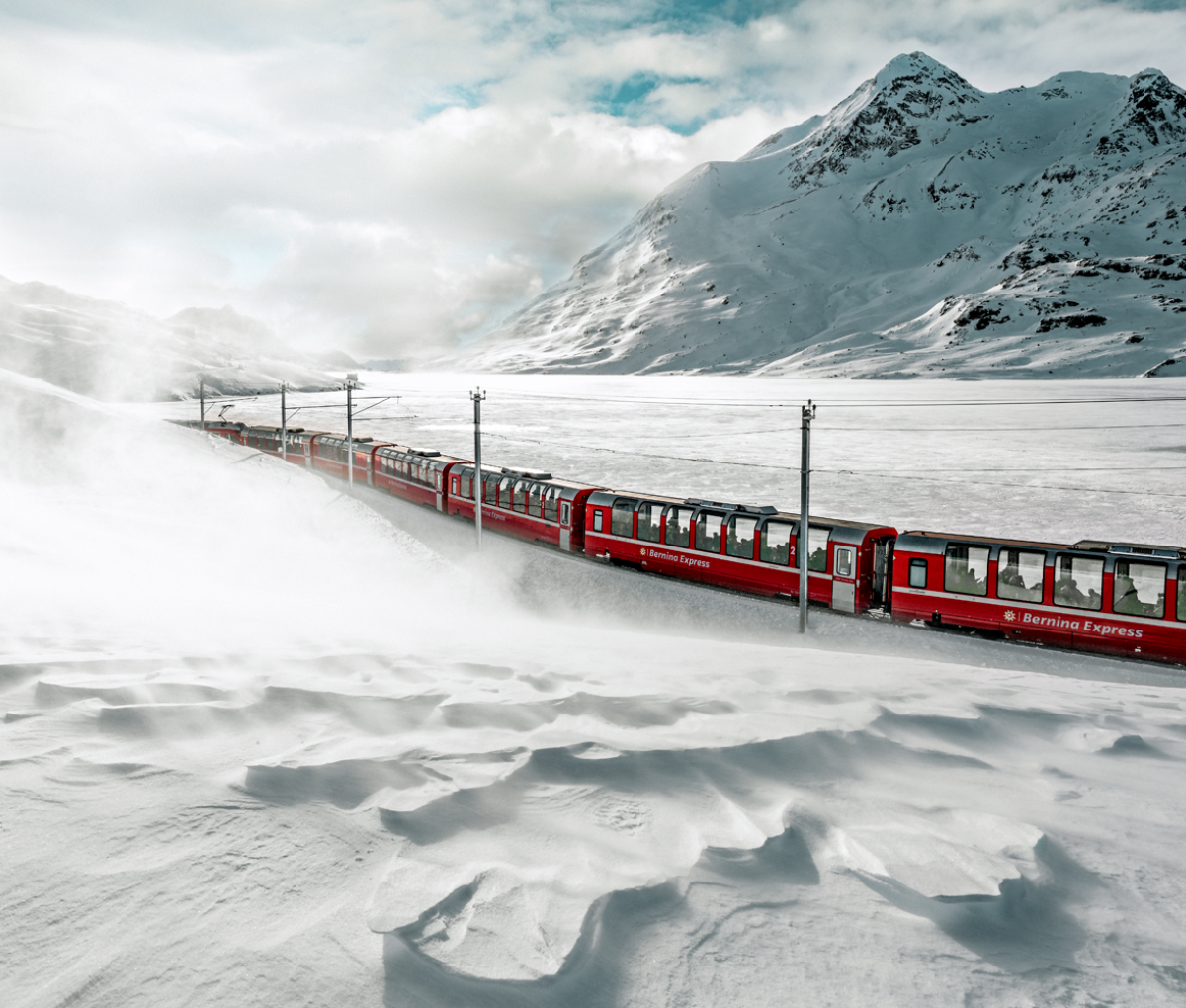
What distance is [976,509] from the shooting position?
114 ft

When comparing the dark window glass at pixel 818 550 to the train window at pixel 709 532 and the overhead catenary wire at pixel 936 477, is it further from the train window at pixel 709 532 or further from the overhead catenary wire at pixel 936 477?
the overhead catenary wire at pixel 936 477

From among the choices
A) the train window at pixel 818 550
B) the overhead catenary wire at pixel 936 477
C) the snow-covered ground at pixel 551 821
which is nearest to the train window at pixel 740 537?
the train window at pixel 818 550

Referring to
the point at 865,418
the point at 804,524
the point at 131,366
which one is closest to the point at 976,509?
the point at 804,524

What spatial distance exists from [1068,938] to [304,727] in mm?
4033

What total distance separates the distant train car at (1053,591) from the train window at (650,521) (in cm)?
799

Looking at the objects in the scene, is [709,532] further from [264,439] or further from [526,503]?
[264,439]

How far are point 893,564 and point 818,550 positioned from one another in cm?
207

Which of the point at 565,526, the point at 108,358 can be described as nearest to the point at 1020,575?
the point at 565,526

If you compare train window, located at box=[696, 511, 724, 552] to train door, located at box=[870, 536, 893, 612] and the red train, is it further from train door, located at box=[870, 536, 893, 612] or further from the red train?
train door, located at box=[870, 536, 893, 612]

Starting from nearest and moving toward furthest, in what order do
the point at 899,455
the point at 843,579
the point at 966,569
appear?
the point at 966,569, the point at 843,579, the point at 899,455

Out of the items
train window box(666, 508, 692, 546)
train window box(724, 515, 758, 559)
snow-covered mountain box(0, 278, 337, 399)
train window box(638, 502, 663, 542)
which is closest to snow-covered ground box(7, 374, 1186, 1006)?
train window box(724, 515, 758, 559)

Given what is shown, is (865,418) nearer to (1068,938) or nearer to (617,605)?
(617,605)

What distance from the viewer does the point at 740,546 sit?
22500 millimetres

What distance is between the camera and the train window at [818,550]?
20688 mm
